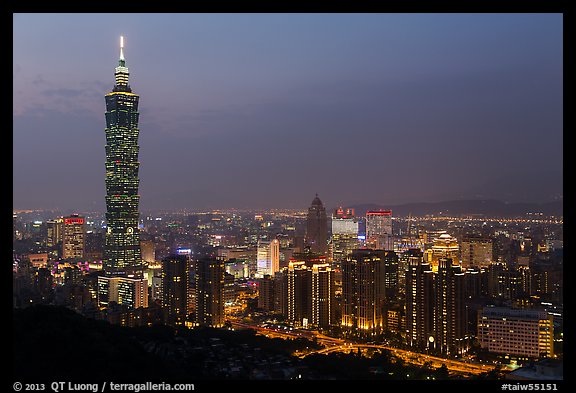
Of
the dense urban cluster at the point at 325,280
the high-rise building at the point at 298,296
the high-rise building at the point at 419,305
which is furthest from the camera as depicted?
the high-rise building at the point at 298,296

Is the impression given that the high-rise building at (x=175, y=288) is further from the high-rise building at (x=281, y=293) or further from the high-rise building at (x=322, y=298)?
the high-rise building at (x=322, y=298)

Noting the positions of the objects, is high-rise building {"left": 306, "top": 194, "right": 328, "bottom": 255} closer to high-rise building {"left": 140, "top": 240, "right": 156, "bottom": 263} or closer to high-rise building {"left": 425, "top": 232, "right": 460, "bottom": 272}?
high-rise building {"left": 425, "top": 232, "right": 460, "bottom": 272}

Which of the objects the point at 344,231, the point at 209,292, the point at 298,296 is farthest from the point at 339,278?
the point at 344,231

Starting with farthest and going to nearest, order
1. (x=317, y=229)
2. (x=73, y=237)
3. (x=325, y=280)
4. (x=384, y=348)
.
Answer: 1. (x=317, y=229)
2. (x=73, y=237)
3. (x=325, y=280)
4. (x=384, y=348)

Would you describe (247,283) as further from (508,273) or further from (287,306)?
(508,273)

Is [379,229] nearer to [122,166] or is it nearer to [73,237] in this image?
[73,237]

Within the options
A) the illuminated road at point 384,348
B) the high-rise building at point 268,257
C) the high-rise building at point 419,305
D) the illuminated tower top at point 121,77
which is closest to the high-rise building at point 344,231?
the high-rise building at point 268,257

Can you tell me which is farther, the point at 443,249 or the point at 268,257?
the point at 268,257
